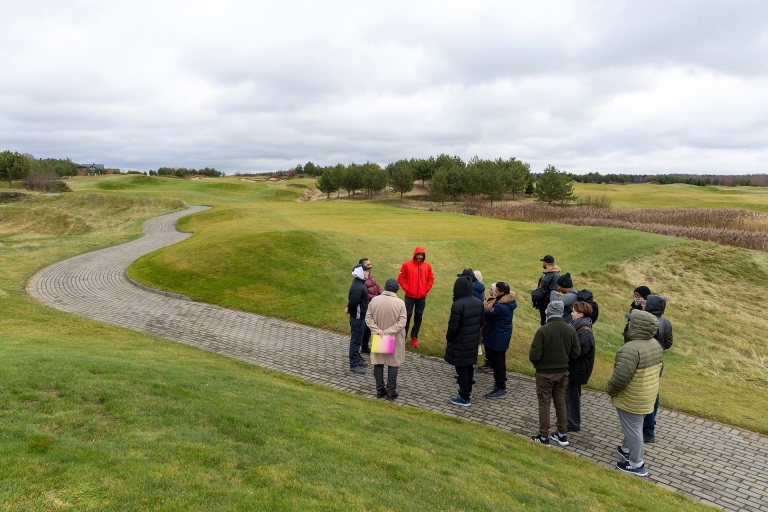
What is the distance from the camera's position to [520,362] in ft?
40.3

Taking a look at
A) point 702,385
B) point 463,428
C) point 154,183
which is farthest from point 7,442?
point 154,183

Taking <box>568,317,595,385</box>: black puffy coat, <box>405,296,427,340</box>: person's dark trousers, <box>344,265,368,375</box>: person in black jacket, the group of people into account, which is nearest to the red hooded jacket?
<box>405,296,427,340</box>: person's dark trousers

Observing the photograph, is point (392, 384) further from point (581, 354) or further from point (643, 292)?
point (643, 292)

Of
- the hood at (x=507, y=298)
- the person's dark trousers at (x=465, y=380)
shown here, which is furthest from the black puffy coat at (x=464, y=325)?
the hood at (x=507, y=298)

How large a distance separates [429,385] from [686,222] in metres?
35.5

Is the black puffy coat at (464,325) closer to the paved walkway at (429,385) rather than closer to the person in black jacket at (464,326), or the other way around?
the person in black jacket at (464,326)

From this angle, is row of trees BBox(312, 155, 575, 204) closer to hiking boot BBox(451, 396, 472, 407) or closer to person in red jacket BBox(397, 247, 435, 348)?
person in red jacket BBox(397, 247, 435, 348)

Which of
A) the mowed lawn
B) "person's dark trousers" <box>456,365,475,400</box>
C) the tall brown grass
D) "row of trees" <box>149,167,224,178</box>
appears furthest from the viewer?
"row of trees" <box>149,167,224,178</box>

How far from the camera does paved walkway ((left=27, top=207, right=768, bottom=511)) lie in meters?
7.62

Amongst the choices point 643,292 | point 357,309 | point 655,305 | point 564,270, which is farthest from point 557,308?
point 564,270

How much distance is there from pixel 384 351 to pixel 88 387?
4.98m

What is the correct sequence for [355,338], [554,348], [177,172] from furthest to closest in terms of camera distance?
[177,172]
[355,338]
[554,348]

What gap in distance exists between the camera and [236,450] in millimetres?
5449

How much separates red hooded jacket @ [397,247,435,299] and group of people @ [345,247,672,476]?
1.40m
